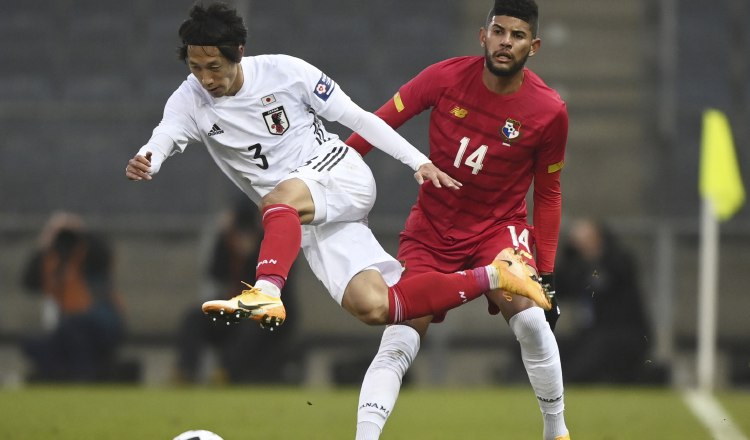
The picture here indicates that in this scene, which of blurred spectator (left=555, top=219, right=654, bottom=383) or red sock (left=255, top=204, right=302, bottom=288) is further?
blurred spectator (left=555, top=219, right=654, bottom=383)

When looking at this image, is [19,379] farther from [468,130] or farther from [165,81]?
[468,130]

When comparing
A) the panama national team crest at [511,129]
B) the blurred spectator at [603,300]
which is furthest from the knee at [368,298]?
the blurred spectator at [603,300]

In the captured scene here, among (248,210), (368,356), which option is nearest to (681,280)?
(368,356)

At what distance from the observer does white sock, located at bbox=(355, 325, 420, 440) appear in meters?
5.54

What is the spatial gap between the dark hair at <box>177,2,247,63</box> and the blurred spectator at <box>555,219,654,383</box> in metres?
5.69

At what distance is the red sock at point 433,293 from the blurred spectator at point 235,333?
5.49 m

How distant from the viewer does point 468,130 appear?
5.80 meters

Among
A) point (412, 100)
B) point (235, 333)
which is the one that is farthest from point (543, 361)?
point (235, 333)

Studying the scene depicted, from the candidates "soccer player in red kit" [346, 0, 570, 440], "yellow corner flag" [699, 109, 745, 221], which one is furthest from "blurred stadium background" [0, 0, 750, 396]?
"soccer player in red kit" [346, 0, 570, 440]

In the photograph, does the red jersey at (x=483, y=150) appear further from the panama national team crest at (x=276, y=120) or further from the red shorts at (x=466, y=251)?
the panama national team crest at (x=276, y=120)

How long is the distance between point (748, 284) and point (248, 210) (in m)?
4.60

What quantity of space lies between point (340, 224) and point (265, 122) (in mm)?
561

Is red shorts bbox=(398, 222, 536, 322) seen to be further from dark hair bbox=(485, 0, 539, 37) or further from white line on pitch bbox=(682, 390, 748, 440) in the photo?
white line on pitch bbox=(682, 390, 748, 440)

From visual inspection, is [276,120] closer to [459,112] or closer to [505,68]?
[459,112]
